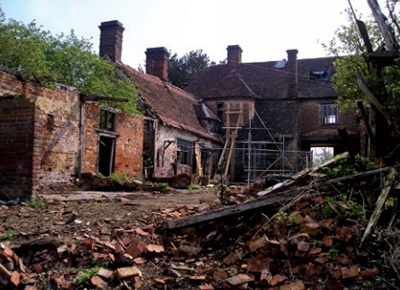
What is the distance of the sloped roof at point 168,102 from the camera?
19797 millimetres

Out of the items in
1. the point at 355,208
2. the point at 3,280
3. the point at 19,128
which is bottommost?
the point at 3,280

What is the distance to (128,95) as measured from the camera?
16.7 metres

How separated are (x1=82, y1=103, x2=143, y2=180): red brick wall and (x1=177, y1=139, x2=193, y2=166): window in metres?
4.21

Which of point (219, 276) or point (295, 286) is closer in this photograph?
point (295, 286)

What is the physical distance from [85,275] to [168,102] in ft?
59.9

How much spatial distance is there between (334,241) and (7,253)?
4.06 m

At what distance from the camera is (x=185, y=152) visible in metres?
21.7

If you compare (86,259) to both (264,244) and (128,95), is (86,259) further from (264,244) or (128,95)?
(128,95)

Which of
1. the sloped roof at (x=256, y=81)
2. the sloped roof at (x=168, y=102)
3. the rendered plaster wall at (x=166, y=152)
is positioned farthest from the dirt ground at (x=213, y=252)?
the sloped roof at (x=256, y=81)

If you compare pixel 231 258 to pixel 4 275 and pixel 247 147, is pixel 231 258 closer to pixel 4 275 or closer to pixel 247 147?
pixel 4 275

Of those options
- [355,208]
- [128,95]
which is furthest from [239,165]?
[355,208]

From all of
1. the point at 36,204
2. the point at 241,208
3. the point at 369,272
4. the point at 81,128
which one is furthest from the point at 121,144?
the point at 369,272

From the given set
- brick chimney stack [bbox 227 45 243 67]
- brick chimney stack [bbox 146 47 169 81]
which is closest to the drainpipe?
brick chimney stack [bbox 146 47 169 81]

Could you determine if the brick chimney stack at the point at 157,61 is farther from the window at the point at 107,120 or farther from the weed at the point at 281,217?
the weed at the point at 281,217
